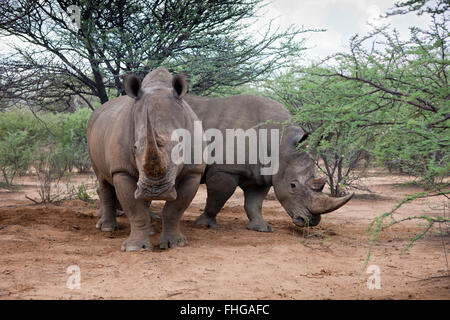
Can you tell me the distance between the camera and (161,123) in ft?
14.5

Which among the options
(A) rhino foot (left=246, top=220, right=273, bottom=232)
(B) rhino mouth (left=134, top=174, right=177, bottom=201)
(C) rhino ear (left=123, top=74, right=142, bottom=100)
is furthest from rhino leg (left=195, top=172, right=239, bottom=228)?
(B) rhino mouth (left=134, top=174, right=177, bottom=201)

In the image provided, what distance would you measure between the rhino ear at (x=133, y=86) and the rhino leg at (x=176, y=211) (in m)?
1.06

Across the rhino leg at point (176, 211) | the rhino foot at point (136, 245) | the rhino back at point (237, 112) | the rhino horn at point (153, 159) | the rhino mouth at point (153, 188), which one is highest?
the rhino back at point (237, 112)

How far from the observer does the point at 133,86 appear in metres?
4.73

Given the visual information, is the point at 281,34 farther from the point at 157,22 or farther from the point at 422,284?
the point at 422,284

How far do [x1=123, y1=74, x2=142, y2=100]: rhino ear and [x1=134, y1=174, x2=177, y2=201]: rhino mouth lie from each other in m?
1.05

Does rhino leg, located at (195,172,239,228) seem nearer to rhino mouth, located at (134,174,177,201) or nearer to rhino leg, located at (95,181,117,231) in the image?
rhino leg, located at (95,181,117,231)

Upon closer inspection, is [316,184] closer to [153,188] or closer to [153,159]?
[153,188]

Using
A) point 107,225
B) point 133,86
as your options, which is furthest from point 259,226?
point 133,86

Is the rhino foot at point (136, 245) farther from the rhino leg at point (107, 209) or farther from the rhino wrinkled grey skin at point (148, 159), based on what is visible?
the rhino leg at point (107, 209)

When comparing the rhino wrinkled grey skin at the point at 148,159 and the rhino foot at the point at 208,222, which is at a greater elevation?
the rhino wrinkled grey skin at the point at 148,159

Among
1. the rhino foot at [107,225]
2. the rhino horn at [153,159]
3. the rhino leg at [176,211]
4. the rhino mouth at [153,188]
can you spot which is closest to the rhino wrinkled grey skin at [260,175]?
the rhino leg at [176,211]

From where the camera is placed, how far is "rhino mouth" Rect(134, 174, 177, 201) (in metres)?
4.09

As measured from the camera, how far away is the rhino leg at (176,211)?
4996 mm
